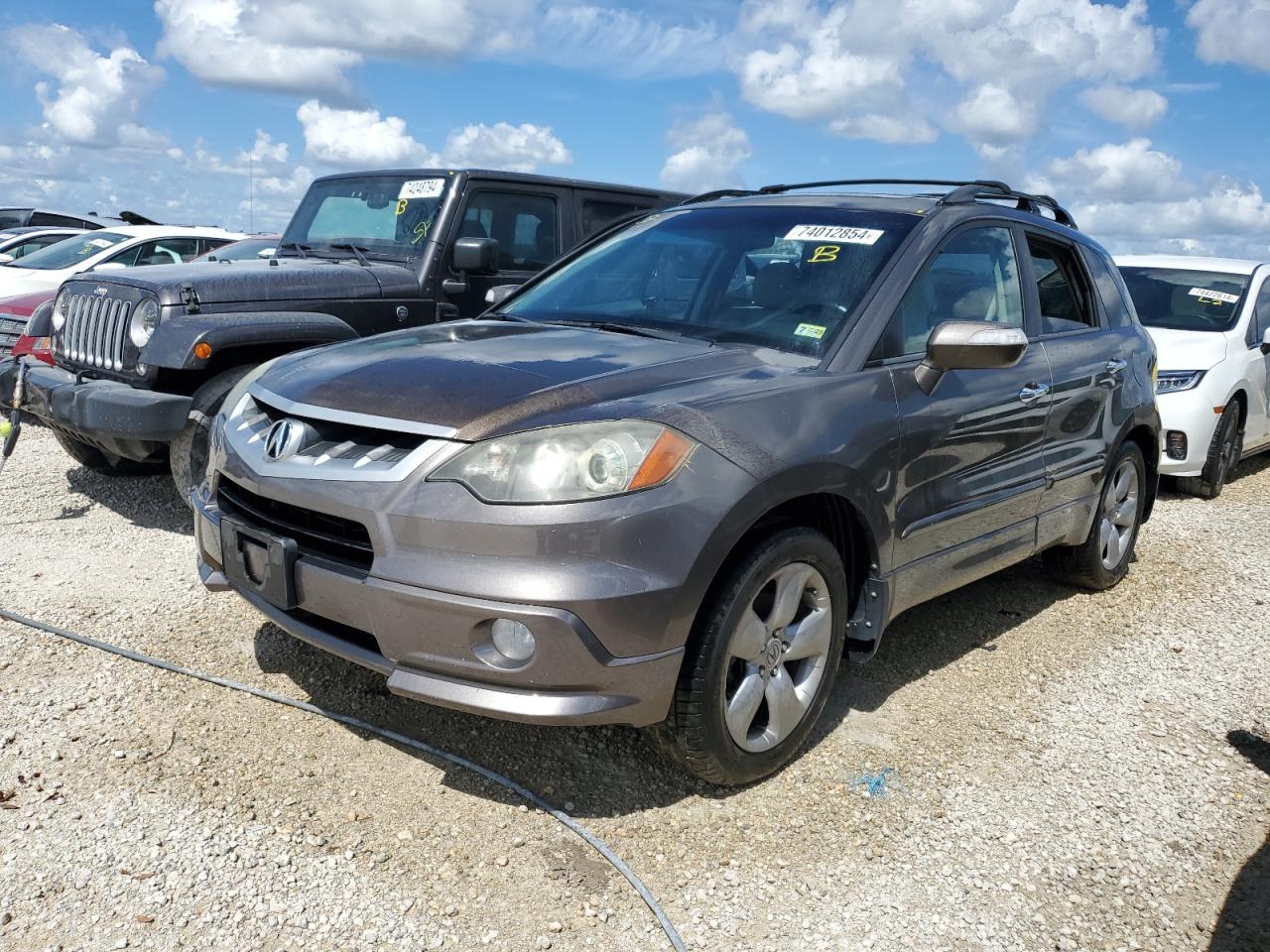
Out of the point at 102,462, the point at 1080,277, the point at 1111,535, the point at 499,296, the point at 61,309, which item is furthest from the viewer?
the point at 102,462

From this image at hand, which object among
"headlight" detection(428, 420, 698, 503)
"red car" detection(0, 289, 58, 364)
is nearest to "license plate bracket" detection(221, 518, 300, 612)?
"headlight" detection(428, 420, 698, 503)

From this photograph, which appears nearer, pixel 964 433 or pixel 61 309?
pixel 964 433

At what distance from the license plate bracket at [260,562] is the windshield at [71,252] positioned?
927 centimetres

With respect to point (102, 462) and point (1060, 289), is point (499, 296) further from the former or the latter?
point (102, 462)

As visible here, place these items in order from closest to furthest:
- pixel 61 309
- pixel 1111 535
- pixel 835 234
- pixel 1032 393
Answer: pixel 835 234, pixel 1032 393, pixel 1111 535, pixel 61 309

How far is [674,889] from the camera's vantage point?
2740 mm

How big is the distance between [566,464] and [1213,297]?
7361mm

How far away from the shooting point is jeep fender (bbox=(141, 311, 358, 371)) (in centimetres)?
494

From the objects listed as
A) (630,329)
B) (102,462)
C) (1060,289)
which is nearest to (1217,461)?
(1060,289)

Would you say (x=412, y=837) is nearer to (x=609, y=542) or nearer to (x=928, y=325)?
(x=609, y=542)

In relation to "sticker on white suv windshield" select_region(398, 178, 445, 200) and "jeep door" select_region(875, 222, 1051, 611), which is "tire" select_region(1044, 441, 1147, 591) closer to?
"jeep door" select_region(875, 222, 1051, 611)

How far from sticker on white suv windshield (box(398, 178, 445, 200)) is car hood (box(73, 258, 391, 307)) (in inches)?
21.0

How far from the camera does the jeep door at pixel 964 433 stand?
3502 mm

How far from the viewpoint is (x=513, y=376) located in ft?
9.80
